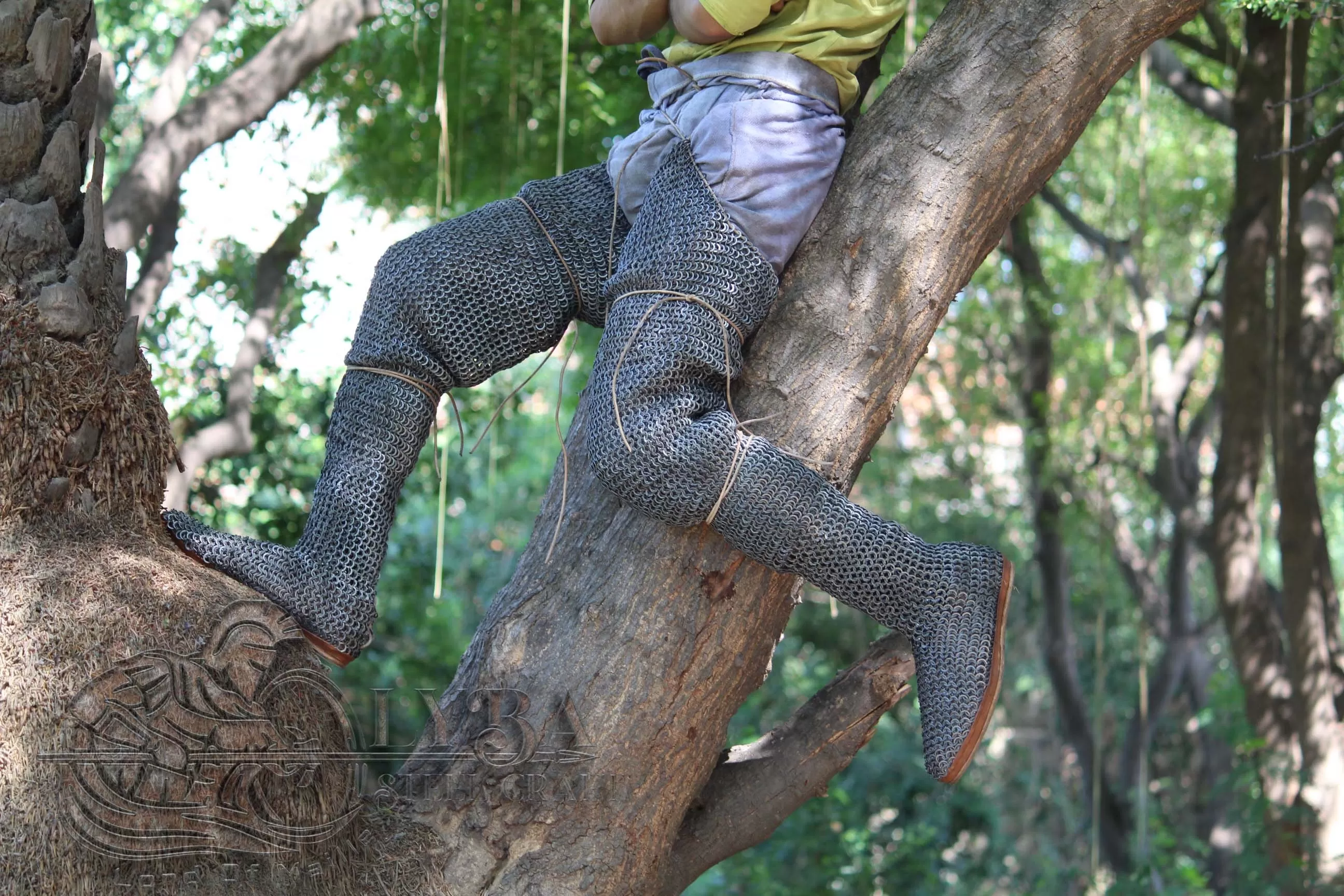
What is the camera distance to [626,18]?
2119 millimetres

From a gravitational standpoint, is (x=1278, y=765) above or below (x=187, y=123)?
below

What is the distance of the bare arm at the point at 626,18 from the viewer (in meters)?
2.10

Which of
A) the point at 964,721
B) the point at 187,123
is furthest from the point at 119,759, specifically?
the point at 187,123

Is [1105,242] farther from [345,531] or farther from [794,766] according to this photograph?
[345,531]

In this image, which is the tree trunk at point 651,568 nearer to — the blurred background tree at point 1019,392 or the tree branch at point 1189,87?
the blurred background tree at point 1019,392

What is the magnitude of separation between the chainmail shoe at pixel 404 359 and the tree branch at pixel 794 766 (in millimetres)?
673

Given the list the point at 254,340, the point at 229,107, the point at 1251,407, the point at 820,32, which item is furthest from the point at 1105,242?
the point at 820,32

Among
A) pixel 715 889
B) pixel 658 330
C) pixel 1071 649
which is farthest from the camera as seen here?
pixel 1071 649

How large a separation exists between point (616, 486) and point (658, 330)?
233 mm

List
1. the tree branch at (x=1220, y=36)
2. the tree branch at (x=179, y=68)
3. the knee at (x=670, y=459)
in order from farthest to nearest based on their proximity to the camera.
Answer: the tree branch at (x=1220, y=36)
the tree branch at (x=179, y=68)
the knee at (x=670, y=459)

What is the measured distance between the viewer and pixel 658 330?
1895mm

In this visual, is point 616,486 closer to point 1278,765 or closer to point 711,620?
point 711,620

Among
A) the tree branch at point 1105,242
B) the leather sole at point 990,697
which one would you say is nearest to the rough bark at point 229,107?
the leather sole at point 990,697

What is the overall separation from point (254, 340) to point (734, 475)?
10.3 ft
